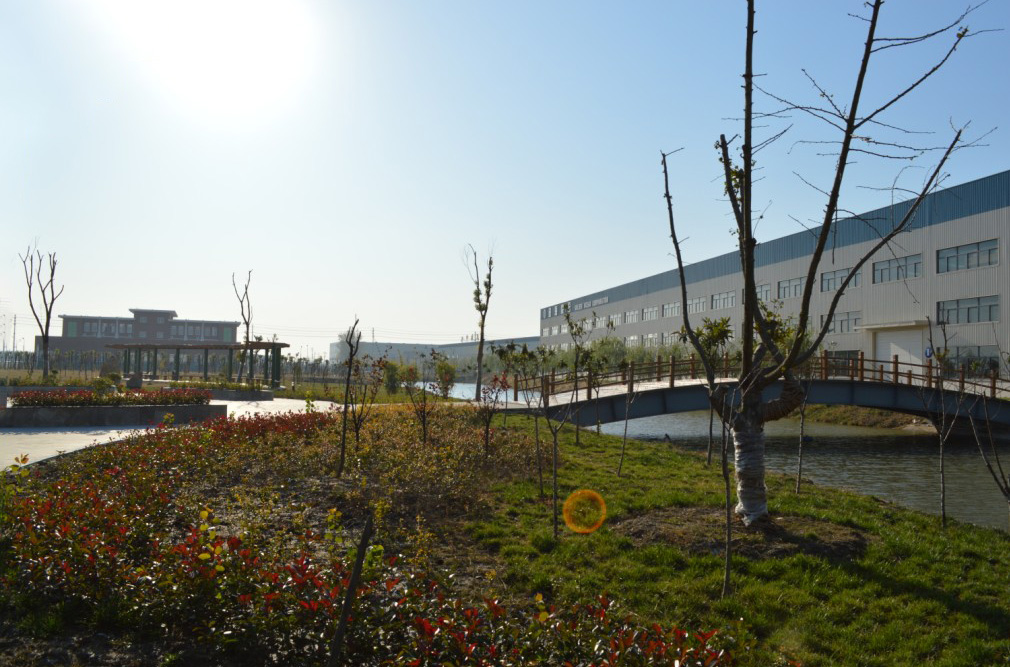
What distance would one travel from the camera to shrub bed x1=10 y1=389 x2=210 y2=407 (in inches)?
653

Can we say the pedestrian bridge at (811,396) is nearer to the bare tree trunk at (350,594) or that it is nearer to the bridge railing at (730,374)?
the bridge railing at (730,374)

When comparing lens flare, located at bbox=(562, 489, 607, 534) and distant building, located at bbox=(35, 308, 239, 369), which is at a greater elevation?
distant building, located at bbox=(35, 308, 239, 369)

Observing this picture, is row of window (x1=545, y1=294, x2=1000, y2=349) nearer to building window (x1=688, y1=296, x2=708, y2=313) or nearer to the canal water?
the canal water

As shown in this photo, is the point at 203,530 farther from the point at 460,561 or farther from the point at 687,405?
the point at 687,405

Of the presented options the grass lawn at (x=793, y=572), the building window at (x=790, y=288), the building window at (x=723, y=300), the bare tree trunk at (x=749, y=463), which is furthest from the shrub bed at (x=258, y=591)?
the building window at (x=723, y=300)

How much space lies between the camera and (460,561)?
6.17 m

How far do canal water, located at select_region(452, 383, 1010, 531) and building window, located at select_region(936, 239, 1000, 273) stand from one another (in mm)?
9337

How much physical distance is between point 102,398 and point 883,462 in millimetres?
21360

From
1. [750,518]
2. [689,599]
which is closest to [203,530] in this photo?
[689,599]

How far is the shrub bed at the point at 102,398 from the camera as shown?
54.4ft

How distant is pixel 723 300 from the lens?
Result: 48031 millimetres

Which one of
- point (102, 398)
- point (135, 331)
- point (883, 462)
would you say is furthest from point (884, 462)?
point (135, 331)

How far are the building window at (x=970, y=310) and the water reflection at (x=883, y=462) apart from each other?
7.65 meters

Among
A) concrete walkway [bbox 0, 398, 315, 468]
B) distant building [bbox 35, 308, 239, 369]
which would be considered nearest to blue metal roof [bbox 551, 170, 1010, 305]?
concrete walkway [bbox 0, 398, 315, 468]
